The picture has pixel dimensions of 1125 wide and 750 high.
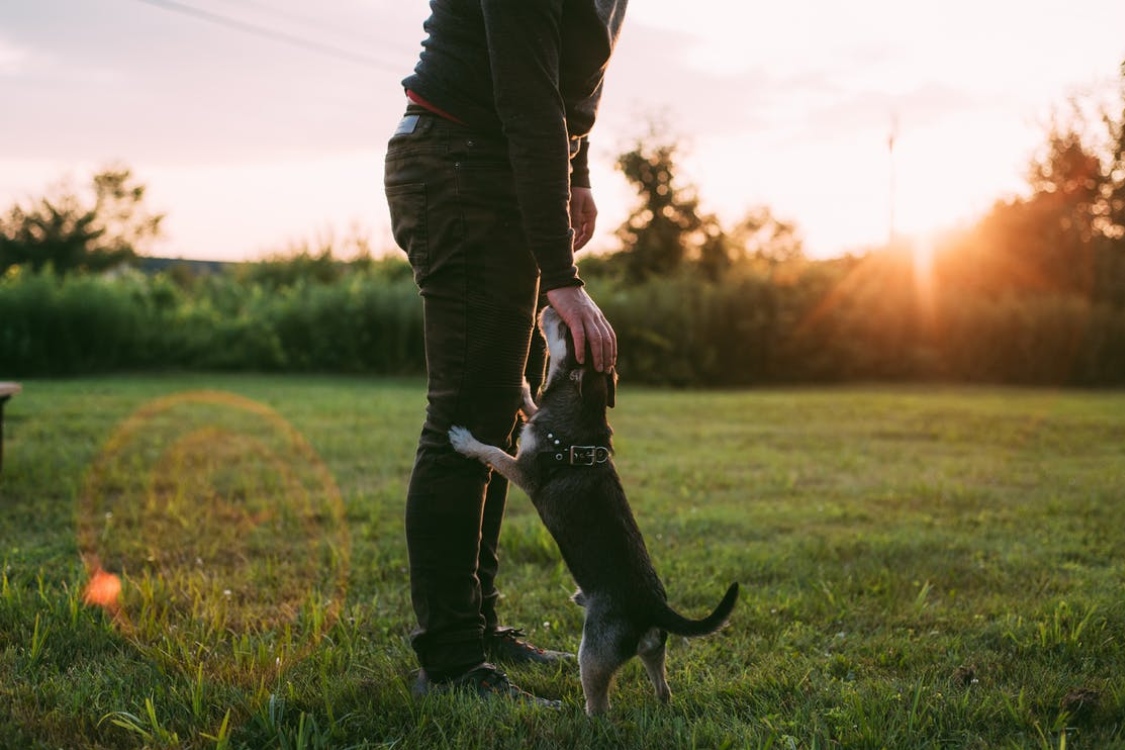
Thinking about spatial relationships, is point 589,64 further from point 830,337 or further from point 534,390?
point 830,337

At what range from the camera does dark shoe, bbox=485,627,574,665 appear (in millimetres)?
2980

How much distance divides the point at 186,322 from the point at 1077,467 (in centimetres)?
1708

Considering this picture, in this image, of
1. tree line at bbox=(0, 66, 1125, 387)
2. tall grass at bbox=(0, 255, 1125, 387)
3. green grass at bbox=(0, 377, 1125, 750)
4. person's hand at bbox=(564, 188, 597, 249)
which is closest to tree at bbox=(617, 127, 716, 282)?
tree line at bbox=(0, 66, 1125, 387)

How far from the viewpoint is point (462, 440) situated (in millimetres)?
2641

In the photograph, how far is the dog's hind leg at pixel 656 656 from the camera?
2543 millimetres

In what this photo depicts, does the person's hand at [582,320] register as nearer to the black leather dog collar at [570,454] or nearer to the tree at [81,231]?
the black leather dog collar at [570,454]

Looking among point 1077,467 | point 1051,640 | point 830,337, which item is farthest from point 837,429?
point 830,337

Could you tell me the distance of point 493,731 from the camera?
2346 mm

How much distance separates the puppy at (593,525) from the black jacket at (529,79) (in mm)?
453

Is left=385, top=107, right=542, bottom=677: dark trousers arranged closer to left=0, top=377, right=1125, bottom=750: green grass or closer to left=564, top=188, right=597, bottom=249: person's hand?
left=0, top=377, right=1125, bottom=750: green grass

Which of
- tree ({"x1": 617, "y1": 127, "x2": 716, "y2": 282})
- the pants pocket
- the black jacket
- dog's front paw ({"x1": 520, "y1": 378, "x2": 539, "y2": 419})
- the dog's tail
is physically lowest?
the dog's tail

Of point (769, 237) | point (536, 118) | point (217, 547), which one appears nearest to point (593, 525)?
point (536, 118)

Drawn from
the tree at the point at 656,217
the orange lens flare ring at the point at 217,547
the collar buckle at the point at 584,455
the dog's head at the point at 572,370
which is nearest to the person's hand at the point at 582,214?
the dog's head at the point at 572,370

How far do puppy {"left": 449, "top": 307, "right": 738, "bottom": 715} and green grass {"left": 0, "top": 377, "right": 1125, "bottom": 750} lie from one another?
0.19 m
